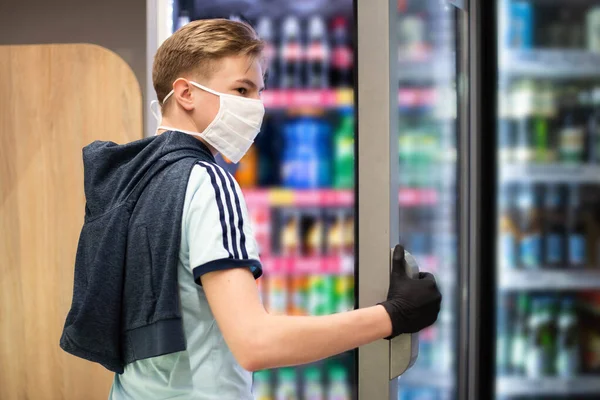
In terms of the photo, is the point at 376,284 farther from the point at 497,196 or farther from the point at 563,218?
the point at 563,218

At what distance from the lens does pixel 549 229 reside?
2.18 metres

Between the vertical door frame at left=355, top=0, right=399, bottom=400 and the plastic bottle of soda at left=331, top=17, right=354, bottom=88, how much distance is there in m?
1.25

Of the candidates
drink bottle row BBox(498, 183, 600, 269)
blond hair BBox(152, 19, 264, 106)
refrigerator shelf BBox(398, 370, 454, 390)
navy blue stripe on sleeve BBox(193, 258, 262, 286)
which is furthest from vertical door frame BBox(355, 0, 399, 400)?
drink bottle row BBox(498, 183, 600, 269)

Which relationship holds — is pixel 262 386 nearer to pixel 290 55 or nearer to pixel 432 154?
pixel 432 154

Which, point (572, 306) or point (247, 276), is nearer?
point (247, 276)

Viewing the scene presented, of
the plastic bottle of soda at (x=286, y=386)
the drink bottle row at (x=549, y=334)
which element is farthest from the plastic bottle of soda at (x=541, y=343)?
the plastic bottle of soda at (x=286, y=386)

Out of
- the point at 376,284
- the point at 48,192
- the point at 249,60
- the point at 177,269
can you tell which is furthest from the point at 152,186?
the point at 48,192

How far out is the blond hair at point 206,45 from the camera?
106cm

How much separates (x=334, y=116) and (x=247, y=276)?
1.41 m

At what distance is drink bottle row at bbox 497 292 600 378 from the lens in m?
2.16

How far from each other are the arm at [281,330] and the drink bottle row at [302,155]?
1.24m

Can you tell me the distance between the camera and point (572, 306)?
7.16ft

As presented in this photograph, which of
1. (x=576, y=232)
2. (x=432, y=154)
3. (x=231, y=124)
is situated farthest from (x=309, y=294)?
(x=231, y=124)

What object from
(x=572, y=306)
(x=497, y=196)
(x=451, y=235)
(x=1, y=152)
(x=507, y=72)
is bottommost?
(x=572, y=306)
